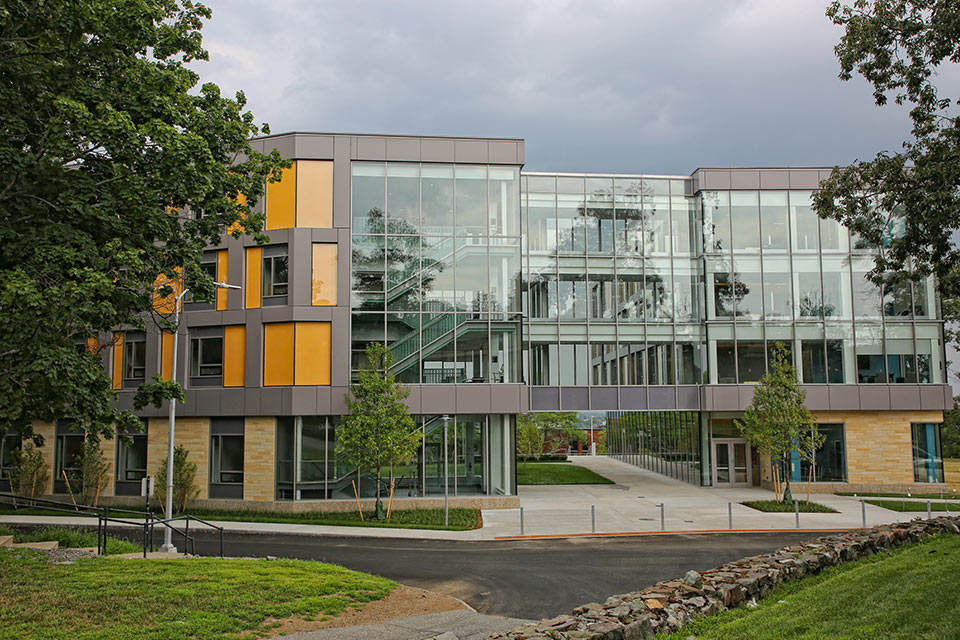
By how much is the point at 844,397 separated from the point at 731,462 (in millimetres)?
6120

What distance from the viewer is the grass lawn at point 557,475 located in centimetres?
4012

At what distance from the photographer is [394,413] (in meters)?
26.0

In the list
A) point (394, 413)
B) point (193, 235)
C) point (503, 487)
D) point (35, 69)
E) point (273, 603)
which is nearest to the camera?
point (273, 603)

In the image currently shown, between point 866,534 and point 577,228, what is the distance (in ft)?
72.8

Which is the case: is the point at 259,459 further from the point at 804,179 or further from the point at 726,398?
the point at 804,179

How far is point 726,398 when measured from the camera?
112 feet

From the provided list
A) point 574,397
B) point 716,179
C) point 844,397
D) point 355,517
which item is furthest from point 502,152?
point 844,397

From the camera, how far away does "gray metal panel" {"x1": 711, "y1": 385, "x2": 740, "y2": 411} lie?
34156 mm

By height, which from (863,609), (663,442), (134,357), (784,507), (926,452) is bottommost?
(784,507)

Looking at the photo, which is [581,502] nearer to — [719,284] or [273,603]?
[719,284]

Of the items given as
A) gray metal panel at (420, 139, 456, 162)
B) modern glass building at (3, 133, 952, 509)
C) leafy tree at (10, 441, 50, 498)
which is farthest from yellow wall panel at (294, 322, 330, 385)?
leafy tree at (10, 441, 50, 498)

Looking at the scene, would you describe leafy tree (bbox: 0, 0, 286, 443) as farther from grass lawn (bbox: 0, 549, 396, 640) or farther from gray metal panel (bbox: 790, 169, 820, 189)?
gray metal panel (bbox: 790, 169, 820, 189)

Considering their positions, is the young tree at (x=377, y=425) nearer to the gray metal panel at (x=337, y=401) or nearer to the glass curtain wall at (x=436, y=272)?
the gray metal panel at (x=337, y=401)

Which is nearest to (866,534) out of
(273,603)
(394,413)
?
(273,603)
